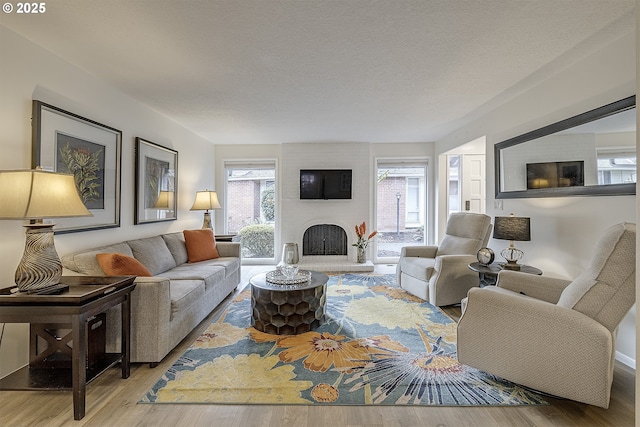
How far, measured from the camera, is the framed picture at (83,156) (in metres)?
2.17

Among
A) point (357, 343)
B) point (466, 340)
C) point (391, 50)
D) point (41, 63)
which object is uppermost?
point (391, 50)

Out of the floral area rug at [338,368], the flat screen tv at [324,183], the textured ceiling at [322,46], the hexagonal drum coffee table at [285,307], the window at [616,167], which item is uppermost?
the textured ceiling at [322,46]

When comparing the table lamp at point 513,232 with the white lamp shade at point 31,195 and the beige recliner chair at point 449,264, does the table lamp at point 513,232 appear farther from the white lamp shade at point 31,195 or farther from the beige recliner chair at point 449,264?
the white lamp shade at point 31,195

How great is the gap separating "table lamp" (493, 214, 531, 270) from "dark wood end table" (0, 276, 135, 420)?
316 cm

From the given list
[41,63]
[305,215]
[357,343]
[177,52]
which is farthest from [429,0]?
[305,215]

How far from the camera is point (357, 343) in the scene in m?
2.43

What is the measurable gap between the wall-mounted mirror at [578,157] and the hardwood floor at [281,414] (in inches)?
59.3

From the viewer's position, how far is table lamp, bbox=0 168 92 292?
1558mm

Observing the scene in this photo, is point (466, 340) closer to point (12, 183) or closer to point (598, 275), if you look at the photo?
point (598, 275)

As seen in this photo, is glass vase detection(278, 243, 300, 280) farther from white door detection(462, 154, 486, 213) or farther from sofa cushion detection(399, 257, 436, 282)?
white door detection(462, 154, 486, 213)

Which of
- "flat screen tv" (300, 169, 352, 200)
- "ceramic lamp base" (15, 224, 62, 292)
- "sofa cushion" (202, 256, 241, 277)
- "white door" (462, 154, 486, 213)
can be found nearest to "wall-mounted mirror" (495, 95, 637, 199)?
"white door" (462, 154, 486, 213)

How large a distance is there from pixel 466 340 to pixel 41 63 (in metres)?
3.63

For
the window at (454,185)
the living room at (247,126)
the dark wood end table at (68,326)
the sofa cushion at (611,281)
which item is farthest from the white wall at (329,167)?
the sofa cushion at (611,281)

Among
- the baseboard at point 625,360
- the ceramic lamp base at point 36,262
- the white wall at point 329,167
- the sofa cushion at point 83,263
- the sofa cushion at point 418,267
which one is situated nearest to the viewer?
the ceramic lamp base at point 36,262
